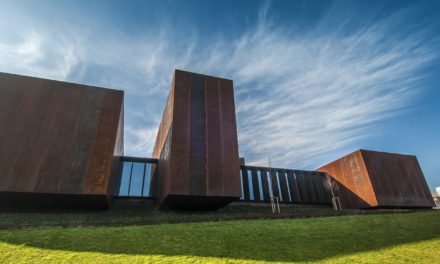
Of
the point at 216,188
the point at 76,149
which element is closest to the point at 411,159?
the point at 216,188

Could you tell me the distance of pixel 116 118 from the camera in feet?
50.1

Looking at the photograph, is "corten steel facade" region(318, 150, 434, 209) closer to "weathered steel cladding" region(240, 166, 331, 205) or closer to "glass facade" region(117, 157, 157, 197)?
"weathered steel cladding" region(240, 166, 331, 205)

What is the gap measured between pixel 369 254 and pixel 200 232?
16.6 feet

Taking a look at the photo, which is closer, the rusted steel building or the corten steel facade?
the rusted steel building

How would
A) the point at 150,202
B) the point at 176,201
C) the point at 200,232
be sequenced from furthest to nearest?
the point at 150,202 < the point at 176,201 < the point at 200,232

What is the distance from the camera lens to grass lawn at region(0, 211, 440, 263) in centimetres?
621

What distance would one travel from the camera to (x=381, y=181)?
67.3 feet

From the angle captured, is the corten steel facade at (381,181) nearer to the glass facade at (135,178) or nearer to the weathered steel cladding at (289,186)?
→ the weathered steel cladding at (289,186)

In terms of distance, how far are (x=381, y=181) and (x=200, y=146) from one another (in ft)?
52.0

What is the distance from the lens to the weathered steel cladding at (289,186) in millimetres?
20953

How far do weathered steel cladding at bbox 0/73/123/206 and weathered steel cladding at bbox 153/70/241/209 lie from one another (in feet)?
11.5

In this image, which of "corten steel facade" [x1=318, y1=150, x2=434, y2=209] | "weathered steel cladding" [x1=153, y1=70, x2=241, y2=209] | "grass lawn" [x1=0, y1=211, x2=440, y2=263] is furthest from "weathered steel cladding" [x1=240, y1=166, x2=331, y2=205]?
"grass lawn" [x1=0, y1=211, x2=440, y2=263]

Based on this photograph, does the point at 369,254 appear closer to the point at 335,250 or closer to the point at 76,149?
the point at 335,250

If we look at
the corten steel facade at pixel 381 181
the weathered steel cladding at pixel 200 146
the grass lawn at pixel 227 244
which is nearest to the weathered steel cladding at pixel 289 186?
the corten steel facade at pixel 381 181
